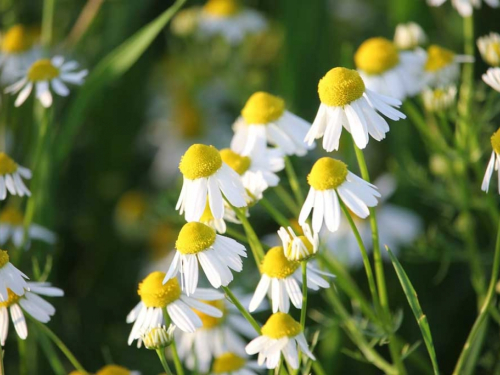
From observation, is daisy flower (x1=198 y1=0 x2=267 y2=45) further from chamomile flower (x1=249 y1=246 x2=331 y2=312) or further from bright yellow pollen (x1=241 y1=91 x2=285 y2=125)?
chamomile flower (x1=249 y1=246 x2=331 y2=312)

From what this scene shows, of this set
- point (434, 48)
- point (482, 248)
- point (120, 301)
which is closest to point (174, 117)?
point (120, 301)

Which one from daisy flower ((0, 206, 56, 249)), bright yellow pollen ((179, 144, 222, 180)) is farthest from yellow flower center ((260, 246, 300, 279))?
daisy flower ((0, 206, 56, 249))

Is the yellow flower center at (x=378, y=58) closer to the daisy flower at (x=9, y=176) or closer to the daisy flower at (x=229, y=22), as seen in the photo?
the daisy flower at (x=9, y=176)

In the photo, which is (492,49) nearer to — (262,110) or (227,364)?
(262,110)

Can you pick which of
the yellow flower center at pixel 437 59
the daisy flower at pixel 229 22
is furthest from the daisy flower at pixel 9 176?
the daisy flower at pixel 229 22

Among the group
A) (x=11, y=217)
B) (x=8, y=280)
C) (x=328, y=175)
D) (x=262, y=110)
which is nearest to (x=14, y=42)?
(x=11, y=217)
